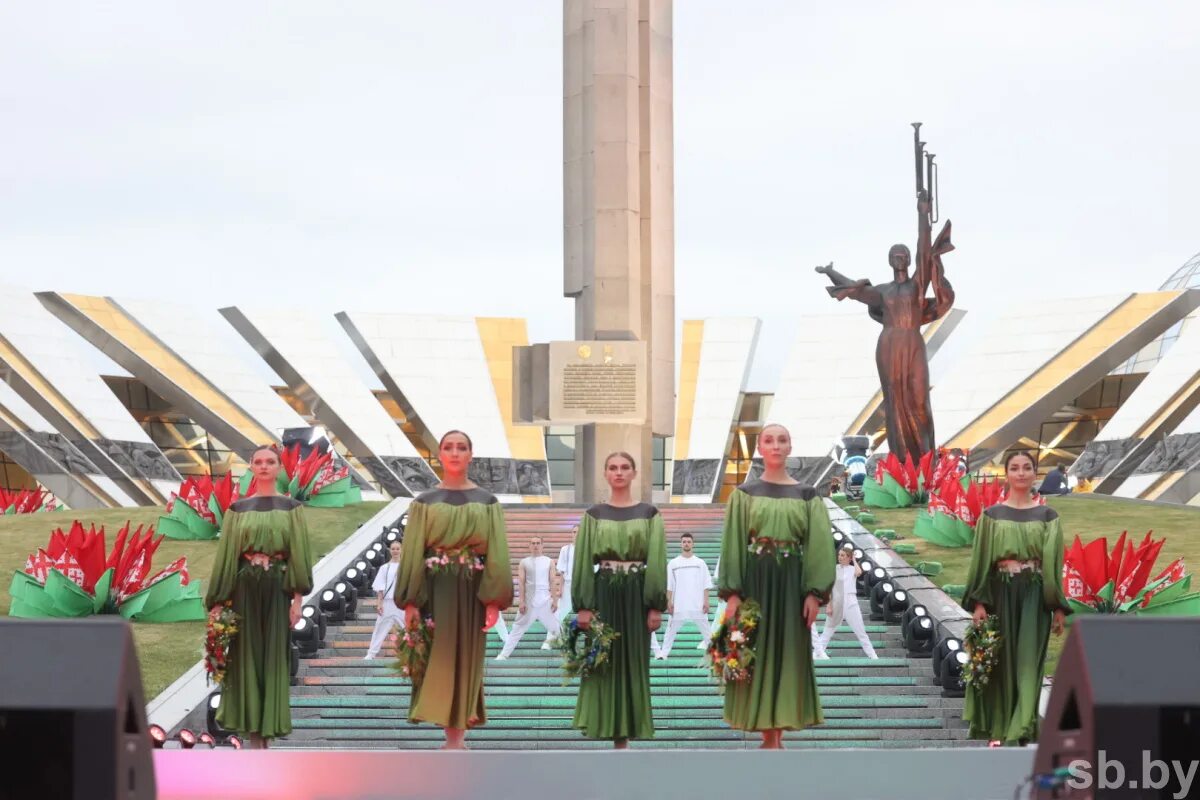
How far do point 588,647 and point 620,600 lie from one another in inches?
9.5

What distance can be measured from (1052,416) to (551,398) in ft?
57.3

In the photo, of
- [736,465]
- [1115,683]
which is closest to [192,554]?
[1115,683]

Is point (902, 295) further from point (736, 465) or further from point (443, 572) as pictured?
point (736, 465)

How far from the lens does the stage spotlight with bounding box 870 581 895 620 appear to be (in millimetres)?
10852

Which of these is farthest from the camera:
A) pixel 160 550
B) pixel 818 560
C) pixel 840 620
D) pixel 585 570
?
pixel 160 550

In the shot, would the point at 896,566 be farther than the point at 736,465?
No

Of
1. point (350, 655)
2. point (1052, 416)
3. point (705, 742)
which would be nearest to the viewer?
point (705, 742)

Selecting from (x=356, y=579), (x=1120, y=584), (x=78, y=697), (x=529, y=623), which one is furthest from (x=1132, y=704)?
(x=356, y=579)

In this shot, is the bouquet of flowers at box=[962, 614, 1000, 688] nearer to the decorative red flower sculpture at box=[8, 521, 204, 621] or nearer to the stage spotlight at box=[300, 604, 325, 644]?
the stage spotlight at box=[300, 604, 325, 644]

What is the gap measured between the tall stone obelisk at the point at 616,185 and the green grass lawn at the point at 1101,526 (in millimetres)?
3330

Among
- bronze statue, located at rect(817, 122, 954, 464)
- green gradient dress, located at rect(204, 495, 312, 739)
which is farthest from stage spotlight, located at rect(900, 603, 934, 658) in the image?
bronze statue, located at rect(817, 122, 954, 464)

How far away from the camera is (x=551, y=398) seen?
1688 centimetres

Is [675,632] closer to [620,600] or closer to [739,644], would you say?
[620,600]

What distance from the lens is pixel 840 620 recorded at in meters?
10.4
